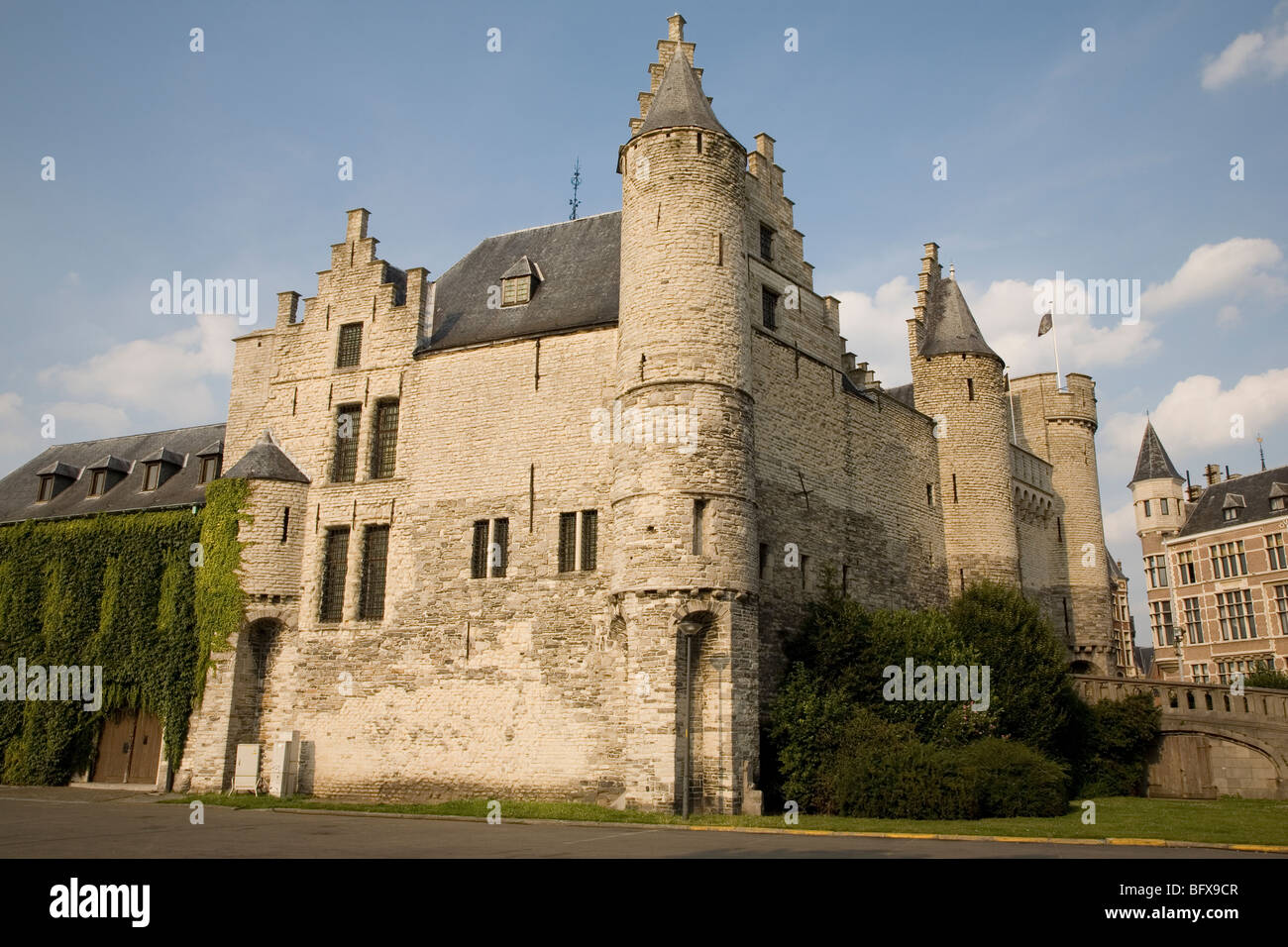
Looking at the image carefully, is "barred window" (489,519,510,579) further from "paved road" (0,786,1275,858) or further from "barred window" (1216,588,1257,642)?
"barred window" (1216,588,1257,642)

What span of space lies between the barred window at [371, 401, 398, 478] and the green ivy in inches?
139

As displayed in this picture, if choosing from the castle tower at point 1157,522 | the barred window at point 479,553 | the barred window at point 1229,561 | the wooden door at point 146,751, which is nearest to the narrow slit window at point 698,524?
the barred window at point 479,553

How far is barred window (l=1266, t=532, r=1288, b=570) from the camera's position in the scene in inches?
1786

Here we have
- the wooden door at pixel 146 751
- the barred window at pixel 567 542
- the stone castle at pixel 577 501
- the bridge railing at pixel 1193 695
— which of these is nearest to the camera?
the stone castle at pixel 577 501

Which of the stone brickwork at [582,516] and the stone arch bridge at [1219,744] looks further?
the stone arch bridge at [1219,744]

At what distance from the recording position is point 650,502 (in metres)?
20.7

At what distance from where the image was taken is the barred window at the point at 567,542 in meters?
23.3

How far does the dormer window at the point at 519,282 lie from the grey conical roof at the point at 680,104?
497 cm

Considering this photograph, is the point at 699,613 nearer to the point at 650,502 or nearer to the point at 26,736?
the point at 650,502

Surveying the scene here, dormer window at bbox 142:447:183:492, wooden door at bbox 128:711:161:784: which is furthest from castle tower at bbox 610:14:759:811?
dormer window at bbox 142:447:183:492

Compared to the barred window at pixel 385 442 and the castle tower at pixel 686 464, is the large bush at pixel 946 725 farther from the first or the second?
the barred window at pixel 385 442

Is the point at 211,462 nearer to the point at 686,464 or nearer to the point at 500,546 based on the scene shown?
the point at 500,546
